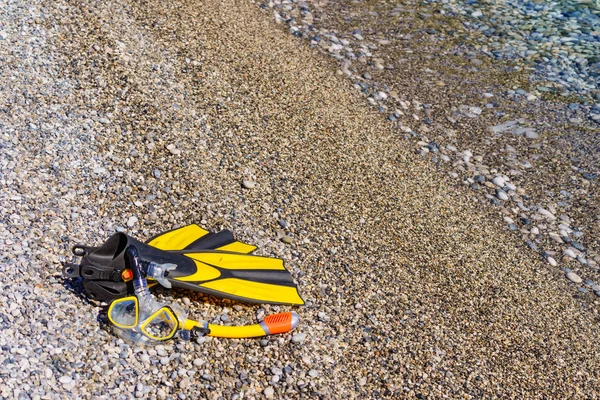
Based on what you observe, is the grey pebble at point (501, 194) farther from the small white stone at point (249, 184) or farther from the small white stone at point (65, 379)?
the small white stone at point (65, 379)

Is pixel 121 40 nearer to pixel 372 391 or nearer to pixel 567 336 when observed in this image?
pixel 372 391

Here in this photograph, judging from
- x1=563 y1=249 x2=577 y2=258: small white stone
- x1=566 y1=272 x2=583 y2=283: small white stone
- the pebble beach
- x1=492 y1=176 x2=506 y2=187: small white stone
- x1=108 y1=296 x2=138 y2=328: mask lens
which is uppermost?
x1=108 y1=296 x2=138 y2=328: mask lens

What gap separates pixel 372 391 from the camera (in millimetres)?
3865

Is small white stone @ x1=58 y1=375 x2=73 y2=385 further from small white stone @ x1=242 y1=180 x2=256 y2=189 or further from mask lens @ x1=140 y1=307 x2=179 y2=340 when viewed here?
small white stone @ x1=242 y1=180 x2=256 y2=189

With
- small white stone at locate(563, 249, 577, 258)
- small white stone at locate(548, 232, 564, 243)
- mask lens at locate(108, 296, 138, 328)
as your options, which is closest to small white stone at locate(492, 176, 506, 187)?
small white stone at locate(548, 232, 564, 243)

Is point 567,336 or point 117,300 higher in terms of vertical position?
point 117,300

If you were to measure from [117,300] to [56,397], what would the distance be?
0.57m

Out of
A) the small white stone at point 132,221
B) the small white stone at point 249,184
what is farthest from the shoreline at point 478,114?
the small white stone at point 132,221

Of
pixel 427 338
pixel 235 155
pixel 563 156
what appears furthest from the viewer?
pixel 563 156

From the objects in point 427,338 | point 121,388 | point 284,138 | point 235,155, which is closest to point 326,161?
point 284,138

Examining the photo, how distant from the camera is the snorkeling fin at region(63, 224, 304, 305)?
3786mm

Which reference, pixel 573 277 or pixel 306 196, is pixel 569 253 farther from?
pixel 306 196

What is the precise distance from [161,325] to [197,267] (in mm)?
416

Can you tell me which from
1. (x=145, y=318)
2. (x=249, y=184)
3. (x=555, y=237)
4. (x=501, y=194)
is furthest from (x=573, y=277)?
(x=145, y=318)
